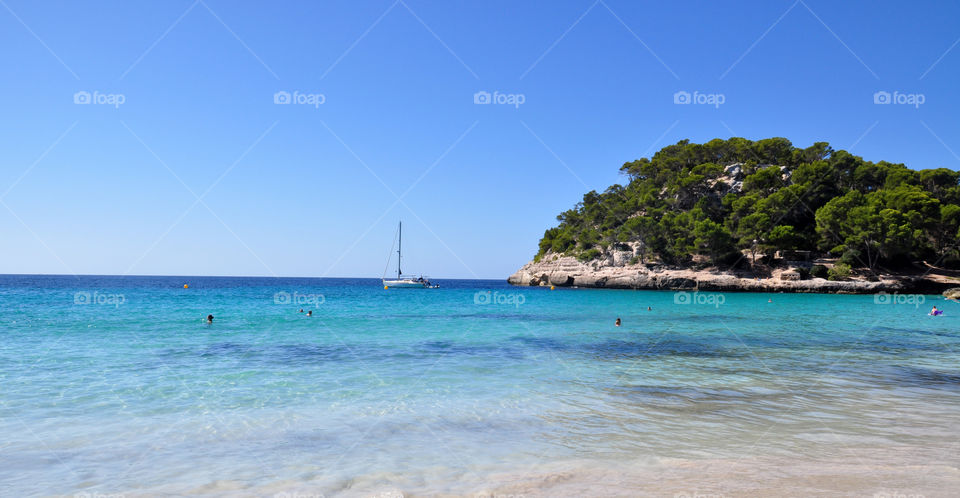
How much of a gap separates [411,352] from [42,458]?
1087 centimetres

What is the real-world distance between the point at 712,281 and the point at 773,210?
16.2 meters

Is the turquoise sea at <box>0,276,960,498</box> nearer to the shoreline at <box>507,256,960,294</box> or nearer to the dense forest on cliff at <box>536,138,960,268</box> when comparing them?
the shoreline at <box>507,256,960,294</box>

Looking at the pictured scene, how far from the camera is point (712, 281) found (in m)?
72.2

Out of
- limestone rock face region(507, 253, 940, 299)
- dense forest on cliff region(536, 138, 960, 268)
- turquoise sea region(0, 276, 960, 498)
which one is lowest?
turquoise sea region(0, 276, 960, 498)

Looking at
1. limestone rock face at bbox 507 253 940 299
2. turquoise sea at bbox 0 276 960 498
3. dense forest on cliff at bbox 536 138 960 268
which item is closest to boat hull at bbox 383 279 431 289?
limestone rock face at bbox 507 253 940 299

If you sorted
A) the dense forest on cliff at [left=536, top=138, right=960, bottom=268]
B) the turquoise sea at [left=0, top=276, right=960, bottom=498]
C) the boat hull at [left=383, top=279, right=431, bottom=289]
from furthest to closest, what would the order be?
the boat hull at [left=383, top=279, right=431, bottom=289], the dense forest on cliff at [left=536, top=138, right=960, bottom=268], the turquoise sea at [left=0, top=276, right=960, bottom=498]

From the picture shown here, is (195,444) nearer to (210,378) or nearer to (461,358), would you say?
(210,378)

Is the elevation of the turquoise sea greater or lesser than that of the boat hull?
lesser

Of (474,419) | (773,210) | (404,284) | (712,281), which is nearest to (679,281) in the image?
(712,281)

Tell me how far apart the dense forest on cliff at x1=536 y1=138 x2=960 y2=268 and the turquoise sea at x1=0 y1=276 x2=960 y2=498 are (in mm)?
60687

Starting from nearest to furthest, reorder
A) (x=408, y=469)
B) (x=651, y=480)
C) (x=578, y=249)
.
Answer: (x=651, y=480) → (x=408, y=469) → (x=578, y=249)

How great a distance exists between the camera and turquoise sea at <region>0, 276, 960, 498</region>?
5918 mm

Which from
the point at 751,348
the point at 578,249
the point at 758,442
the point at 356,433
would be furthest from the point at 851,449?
the point at 578,249

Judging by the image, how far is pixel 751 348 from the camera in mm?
18453
